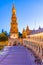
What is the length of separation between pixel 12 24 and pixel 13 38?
359cm

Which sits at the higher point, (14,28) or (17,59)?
(14,28)

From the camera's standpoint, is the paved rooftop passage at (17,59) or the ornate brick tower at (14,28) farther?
the ornate brick tower at (14,28)

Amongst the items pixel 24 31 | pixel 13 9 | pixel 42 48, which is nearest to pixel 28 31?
pixel 24 31

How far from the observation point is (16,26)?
185 feet

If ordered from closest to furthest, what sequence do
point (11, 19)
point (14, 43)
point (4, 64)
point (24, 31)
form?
point (4, 64) → point (14, 43) → point (11, 19) → point (24, 31)

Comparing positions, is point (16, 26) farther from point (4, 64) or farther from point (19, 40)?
point (4, 64)

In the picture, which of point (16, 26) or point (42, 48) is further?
point (16, 26)

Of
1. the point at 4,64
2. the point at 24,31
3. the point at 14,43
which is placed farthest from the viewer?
the point at 24,31

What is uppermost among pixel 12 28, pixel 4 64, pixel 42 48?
pixel 12 28

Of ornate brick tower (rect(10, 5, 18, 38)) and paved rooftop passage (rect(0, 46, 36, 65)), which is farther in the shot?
ornate brick tower (rect(10, 5, 18, 38))

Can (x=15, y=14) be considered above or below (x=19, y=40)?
above

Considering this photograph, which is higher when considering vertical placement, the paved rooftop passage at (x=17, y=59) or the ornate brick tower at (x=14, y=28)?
the ornate brick tower at (x=14, y=28)

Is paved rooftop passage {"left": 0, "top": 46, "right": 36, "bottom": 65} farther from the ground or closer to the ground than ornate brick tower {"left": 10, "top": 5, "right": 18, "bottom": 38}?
closer to the ground

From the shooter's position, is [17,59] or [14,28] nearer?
[17,59]
